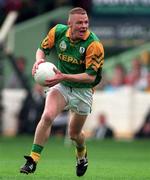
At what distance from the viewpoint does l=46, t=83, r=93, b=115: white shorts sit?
14469 mm

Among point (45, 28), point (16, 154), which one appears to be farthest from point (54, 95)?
point (45, 28)

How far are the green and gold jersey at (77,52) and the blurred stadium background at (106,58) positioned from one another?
12724 millimetres

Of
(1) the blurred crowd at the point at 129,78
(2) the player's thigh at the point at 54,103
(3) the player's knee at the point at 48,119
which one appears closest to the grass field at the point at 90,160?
(3) the player's knee at the point at 48,119

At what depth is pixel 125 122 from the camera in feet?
89.8

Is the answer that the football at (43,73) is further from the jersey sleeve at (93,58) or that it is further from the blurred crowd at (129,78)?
the blurred crowd at (129,78)

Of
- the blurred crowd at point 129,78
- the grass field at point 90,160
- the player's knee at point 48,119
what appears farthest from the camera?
the blurred crowd at point 129,78

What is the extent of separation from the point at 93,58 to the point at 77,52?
325mm

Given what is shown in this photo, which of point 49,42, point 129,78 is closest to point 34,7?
point 129,78

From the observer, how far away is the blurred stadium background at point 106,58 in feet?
90.1

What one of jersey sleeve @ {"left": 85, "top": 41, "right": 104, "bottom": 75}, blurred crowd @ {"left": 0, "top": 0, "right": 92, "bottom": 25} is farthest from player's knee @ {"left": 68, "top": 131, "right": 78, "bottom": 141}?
blurred crowd @ {"left": 0, "top": 0, "right": 92, "bottom": 25}

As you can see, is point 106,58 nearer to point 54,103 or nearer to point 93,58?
point 54,103

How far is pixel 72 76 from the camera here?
45.7ft

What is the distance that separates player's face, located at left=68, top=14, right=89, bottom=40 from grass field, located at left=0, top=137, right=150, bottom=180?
2.02 meters

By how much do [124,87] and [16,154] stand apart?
24.7 feet
